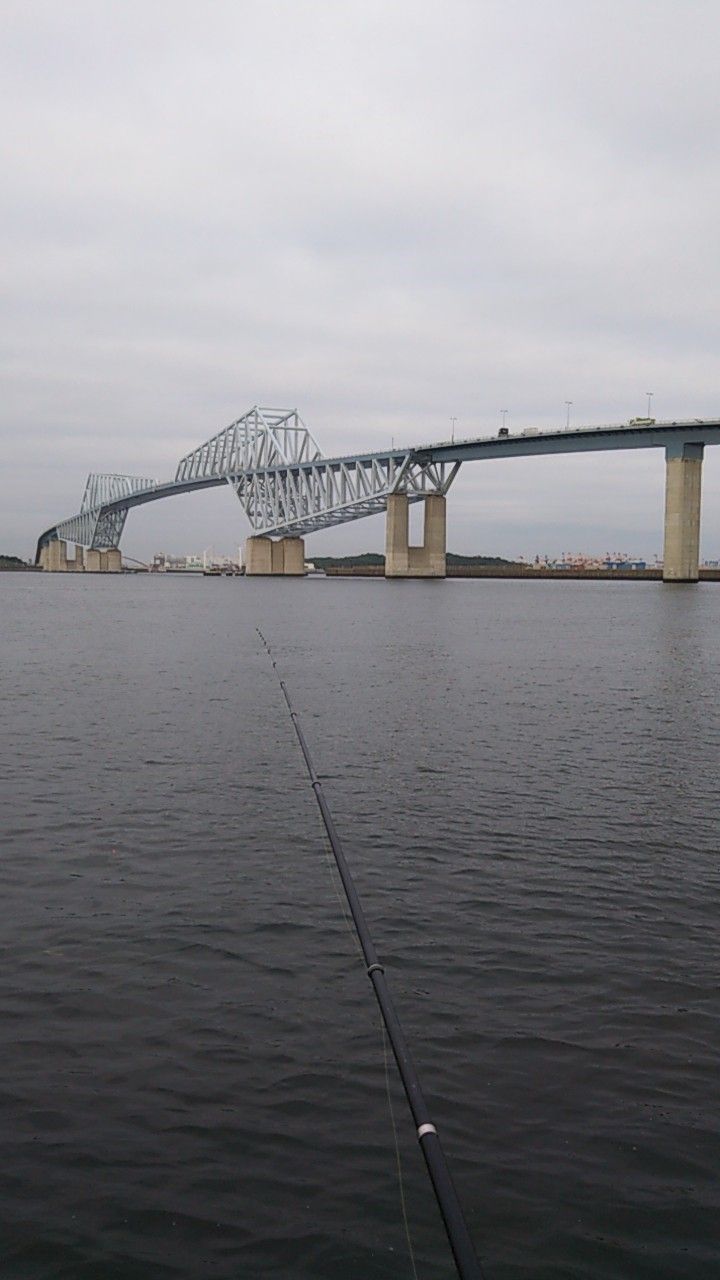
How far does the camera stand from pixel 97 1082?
7465 millimetres

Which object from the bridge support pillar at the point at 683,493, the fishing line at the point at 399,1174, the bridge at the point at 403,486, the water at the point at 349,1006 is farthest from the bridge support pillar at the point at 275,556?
the fishing line at the point at 399,1174

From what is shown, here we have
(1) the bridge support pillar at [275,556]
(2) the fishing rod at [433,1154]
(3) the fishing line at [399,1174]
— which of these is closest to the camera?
(2) the fishing rod at [433,1154]

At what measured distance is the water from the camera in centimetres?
602

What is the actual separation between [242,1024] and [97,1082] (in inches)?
51.6

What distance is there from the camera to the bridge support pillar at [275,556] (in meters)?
191

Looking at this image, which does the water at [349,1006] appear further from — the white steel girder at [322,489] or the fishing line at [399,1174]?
the white steel girder at [322,489]

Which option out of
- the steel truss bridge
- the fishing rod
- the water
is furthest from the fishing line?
the steel truss bridge

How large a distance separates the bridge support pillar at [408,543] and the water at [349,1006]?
433 feet

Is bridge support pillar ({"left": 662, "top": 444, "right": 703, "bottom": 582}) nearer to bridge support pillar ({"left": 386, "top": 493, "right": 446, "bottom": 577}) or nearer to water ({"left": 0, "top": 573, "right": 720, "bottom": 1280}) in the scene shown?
bridge support pillar ({"left": 386, "top": 493, "right": 446, "bottom": 577})

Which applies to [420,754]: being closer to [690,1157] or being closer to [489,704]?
[489,704]

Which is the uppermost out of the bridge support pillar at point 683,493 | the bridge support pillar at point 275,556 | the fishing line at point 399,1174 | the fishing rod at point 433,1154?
the bridge support pillar at point 683,493

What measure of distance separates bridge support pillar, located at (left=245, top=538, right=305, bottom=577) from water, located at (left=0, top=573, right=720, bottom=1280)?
171m

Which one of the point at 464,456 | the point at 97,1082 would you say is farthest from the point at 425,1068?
the point at 464,456

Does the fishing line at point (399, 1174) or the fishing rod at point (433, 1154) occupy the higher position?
the fishing rod at point (433, 1154)
